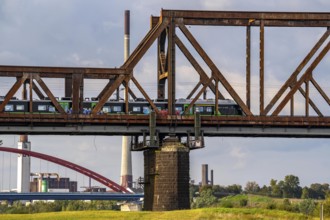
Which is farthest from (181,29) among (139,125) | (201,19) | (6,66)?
(6,66)

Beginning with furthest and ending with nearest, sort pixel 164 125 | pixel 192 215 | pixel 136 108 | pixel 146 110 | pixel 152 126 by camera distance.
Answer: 1. pixel 146 110
2. pixel 136 108
3. pixel 164 125
4. pixel 152 126
5. pixel 192 215

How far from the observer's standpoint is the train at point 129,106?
4660 inches

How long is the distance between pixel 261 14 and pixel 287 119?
1304cm

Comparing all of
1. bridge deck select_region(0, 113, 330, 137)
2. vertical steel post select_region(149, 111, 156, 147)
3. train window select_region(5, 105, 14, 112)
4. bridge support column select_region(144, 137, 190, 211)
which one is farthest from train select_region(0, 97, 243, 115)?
bridge support column select_region(144, 137, 190, 211)

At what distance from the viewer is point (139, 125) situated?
387ft

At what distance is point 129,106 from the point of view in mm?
120562

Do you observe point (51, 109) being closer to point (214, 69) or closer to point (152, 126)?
point (152, 126)

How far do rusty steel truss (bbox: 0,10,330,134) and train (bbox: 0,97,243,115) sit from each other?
121 cm

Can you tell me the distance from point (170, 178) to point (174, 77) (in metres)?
14.0

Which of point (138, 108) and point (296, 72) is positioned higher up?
point (296, 72)

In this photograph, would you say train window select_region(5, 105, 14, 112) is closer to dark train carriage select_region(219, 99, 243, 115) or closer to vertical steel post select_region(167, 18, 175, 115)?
vertical steel post select_region(167, 18, 175, 115)

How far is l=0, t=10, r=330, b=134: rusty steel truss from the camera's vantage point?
11675cm

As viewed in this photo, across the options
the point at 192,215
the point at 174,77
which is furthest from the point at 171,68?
the point at 192,215

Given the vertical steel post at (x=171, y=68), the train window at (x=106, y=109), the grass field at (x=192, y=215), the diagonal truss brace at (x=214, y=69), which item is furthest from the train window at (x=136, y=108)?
the grass field at (x=192, y=215)
